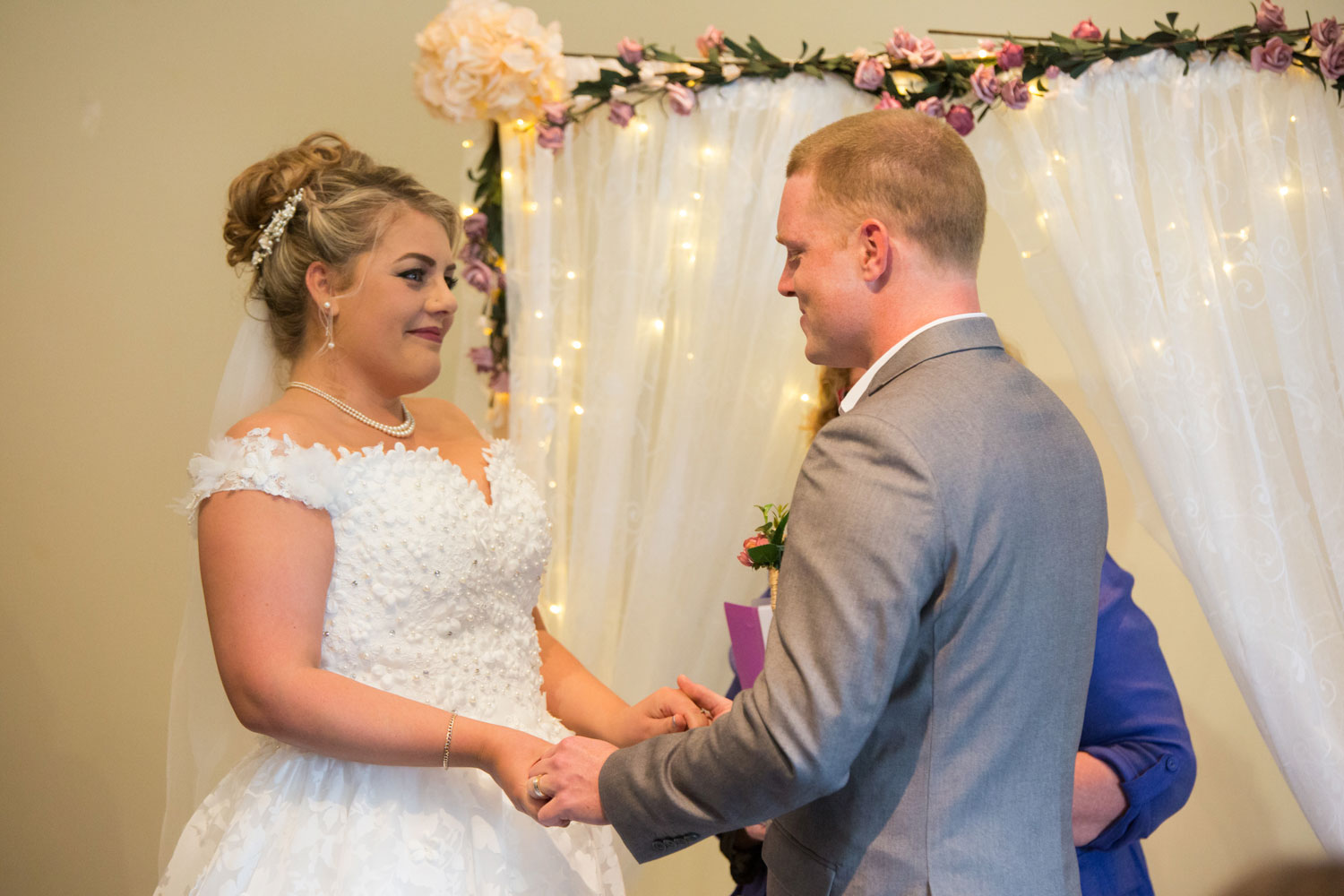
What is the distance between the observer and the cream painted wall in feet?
11.0

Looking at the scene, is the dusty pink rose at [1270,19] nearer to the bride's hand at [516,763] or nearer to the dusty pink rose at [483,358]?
the dusty pink rose at [483,358]

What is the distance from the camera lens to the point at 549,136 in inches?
114

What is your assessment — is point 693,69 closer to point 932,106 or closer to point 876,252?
point 932,106

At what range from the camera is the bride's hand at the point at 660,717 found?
1.91 metres

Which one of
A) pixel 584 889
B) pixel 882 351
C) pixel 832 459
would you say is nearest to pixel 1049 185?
pixel 882 351

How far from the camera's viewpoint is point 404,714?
172 cm

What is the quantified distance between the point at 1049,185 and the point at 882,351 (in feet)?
4.41

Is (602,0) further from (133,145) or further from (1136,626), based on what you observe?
(1136,626)

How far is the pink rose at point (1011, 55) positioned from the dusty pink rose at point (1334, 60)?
69 centimetres

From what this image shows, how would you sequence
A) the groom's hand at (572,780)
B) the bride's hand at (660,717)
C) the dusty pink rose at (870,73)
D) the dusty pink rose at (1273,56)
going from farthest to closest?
the dusty pink rose at (870,73) → the dusty pink rose at (1273,56) → the bride's hand at (660,717) → the groom's hand at (572,780)

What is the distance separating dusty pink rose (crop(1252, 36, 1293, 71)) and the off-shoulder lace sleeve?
231 cm

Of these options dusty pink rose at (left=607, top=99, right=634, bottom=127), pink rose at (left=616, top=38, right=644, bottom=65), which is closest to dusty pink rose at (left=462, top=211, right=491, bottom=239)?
dusty pink rose at (left=607, top=99, right=634, bottom=127)

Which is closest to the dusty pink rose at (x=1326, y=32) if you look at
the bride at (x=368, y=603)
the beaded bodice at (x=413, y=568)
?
the bride at (x=368, y=603)

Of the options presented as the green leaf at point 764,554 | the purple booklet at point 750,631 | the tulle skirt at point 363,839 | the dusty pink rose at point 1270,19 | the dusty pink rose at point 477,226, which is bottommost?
the tulle skirt at point 363,839
